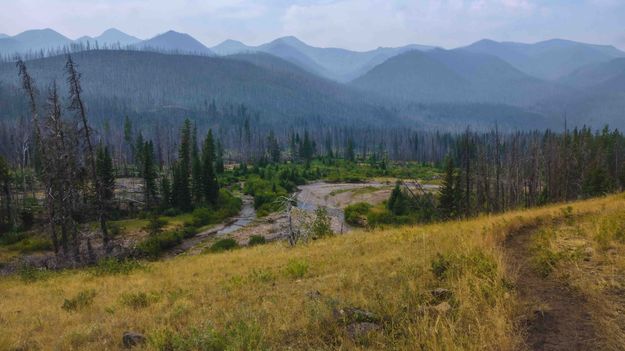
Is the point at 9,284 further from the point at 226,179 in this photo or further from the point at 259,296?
the point at 226,179

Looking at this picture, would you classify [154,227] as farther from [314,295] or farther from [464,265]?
[464,265]

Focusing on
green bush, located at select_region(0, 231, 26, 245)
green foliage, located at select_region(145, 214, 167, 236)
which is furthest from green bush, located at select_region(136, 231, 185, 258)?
green bush, located at select_region(0, 231, 26, 245)

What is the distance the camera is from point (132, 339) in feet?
25.0

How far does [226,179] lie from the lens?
10688cm

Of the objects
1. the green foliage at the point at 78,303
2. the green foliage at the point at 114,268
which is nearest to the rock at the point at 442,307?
the green foliage at the point at 78,303

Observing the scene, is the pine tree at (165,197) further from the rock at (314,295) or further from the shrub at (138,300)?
the rock at (314,295)

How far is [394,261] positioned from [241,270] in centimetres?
704

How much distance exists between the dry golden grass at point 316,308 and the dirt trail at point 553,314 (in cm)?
31

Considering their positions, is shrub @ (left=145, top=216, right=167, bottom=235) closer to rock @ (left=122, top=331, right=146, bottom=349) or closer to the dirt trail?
rock @ (left=122, top=331, right=146, bottom=349)

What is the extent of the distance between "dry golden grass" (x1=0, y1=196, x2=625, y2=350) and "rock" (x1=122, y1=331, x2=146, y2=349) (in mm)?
260

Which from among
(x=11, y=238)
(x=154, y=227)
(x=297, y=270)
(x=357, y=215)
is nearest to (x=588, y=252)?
(x=297, y=270)

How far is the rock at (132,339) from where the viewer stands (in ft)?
24.7

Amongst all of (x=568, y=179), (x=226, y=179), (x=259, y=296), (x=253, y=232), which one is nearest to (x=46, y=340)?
(x=259, y=296)

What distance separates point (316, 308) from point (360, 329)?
108 cm
